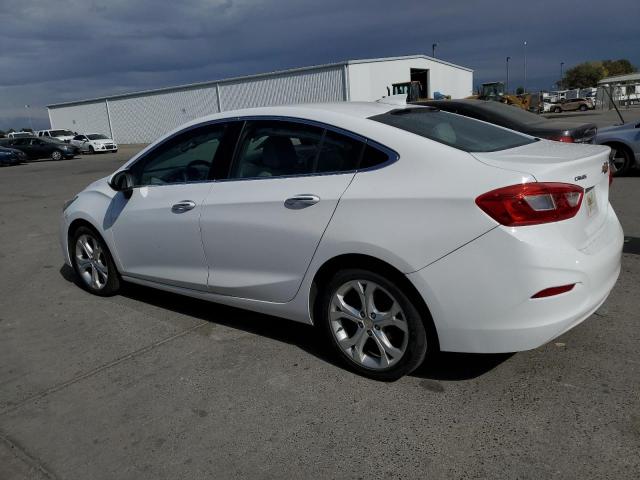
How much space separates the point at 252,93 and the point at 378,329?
39.8 m

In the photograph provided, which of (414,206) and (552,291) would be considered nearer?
(552,291)

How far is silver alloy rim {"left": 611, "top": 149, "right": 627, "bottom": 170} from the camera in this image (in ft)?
33.1

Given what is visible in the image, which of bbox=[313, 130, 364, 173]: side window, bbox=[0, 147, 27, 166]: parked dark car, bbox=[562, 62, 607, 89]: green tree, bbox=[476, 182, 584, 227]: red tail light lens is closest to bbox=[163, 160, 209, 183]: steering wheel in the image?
bbox=[313, 130, 364, 173]: side window

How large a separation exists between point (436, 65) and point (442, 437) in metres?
48.4

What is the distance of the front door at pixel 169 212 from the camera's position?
13.0 ft

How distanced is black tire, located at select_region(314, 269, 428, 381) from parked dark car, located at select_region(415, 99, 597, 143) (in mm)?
5185

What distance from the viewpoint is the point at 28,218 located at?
1040 centimetres

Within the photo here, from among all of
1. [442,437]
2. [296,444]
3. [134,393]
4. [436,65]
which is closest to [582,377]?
[442,437]

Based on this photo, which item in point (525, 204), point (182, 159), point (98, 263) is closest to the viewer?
point (525, 204)

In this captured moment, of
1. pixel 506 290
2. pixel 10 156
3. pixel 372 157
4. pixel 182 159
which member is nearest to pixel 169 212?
pixel 182 159

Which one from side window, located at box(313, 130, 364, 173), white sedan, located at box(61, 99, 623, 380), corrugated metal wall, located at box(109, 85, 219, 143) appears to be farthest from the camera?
corrugated metal wall, located at box(109, 85, 219, 143)

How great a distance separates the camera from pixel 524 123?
8.28 metres

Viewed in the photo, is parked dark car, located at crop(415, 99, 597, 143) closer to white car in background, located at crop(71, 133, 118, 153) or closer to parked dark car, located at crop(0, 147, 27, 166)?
parked dark car, located at crop(0, 147, 27, 166)

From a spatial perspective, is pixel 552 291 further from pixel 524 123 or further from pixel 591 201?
pixel 524 123
